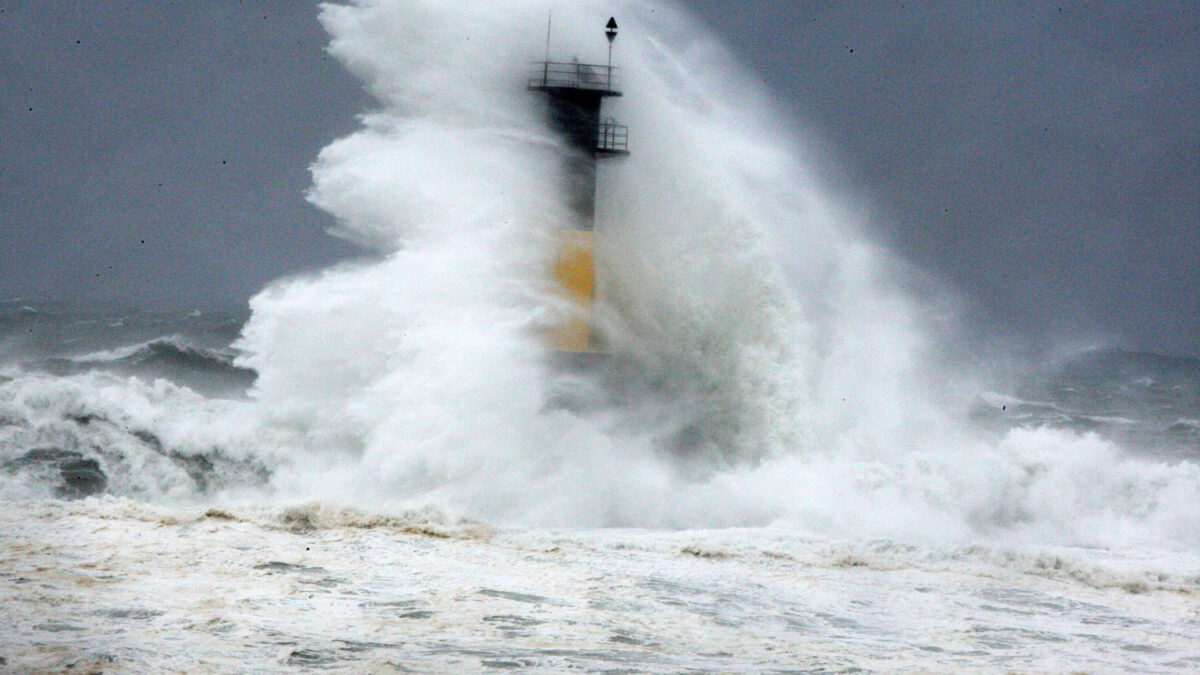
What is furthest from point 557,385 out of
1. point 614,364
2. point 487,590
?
point 487,590

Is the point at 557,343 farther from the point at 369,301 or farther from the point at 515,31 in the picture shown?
the point at 515,31

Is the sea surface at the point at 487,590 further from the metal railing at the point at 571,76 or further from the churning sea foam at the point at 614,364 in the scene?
the metal railing at the point at 571,76

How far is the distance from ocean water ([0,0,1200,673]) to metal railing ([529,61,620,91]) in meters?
0.33

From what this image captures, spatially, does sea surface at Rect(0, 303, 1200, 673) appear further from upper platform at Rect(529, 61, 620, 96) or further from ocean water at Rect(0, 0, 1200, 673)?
upper platform at Rect(529, 61, 620, 96)

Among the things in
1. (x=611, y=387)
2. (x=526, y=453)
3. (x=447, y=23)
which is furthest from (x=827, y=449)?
(x=447, y=23)

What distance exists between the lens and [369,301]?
13789mm

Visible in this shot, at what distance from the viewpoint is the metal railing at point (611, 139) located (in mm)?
16486

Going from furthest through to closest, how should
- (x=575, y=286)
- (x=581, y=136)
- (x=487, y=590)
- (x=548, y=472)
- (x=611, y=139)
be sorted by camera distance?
(x=611, y=139) < (x=581, y=136) < (x=575, y=286) < (x=548, y=472) < (x=487, y=590)

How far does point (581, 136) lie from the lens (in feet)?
54.0

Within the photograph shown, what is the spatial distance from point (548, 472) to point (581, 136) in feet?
20.5

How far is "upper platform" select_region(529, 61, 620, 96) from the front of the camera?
16.4 metres

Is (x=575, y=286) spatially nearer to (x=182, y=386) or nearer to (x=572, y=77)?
(x=572, y=77)

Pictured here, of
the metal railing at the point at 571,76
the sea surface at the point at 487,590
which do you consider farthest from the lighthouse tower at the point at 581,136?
the sea surface at the point at 487,590

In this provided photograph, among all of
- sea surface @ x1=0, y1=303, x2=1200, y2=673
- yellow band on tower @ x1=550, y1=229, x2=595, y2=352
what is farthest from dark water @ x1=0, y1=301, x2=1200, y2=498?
yellow band on tower @ x1=550, y1=229, x2=595, y2=352
